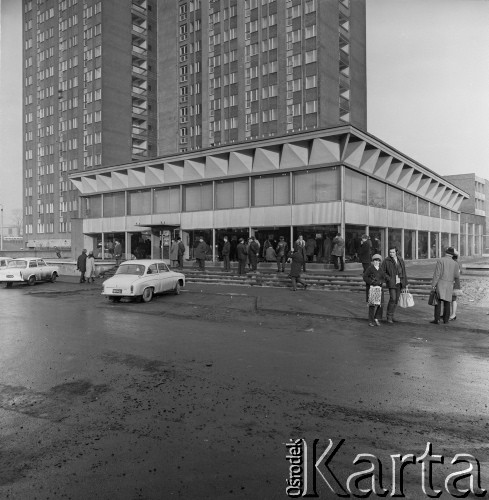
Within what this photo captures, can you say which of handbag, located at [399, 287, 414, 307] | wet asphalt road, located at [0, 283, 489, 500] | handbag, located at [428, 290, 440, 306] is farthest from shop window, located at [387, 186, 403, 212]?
wet asphalt road, located at [0, 283, 489, 500]

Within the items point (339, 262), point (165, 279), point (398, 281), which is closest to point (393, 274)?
point (398, 281)

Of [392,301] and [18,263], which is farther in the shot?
[18,263]

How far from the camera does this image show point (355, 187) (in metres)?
24.6

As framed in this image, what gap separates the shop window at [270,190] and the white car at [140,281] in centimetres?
1125

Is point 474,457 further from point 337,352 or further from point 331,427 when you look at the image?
point 337,352

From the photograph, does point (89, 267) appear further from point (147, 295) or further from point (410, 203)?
point (410, 203)

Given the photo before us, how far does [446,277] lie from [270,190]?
678 inches

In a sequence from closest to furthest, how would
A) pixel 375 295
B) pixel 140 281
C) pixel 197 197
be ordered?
pixel 375 295 < pixel 140 281 < pixel 197 197

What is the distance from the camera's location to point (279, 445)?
12.1 feet

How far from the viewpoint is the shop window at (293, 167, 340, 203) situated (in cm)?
2372

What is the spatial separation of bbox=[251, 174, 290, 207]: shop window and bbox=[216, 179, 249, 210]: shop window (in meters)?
0.77

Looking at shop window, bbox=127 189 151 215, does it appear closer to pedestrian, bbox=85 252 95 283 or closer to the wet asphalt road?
pedestrian, bbox=85 252 95 283

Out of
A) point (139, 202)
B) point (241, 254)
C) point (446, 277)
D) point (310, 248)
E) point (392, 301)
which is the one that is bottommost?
point (392, 301)

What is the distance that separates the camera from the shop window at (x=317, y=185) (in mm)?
23719
